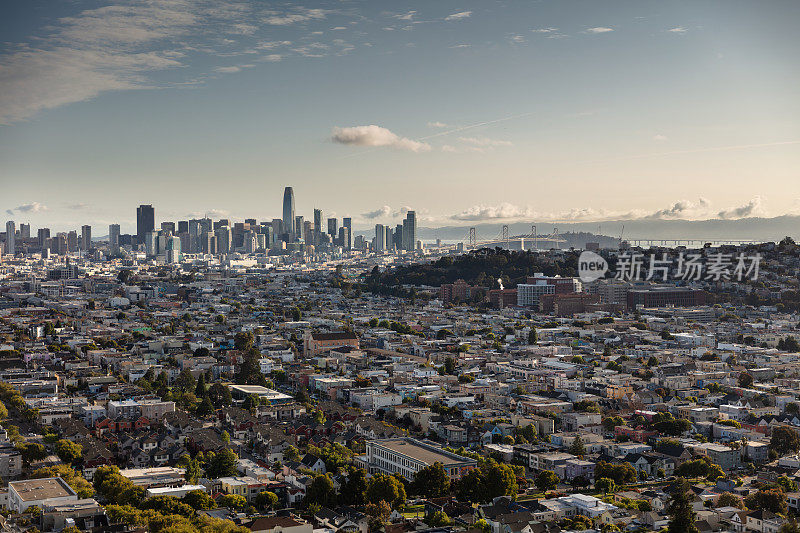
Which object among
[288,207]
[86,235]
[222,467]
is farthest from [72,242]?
[222,467]

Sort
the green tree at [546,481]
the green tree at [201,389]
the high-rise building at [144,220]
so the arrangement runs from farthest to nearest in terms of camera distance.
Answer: the high-rise building at [144,220]
the green tree at [201,389]
the green tree at [546,481]

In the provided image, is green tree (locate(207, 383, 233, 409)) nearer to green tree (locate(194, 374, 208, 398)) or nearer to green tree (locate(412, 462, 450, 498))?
green tree (locate(194, 374, 208, 398))

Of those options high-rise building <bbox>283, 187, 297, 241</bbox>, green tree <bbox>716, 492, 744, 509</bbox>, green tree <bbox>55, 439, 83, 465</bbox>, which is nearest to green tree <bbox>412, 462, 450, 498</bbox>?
green tree <bbox>716, 492, 744, 509</bbox>

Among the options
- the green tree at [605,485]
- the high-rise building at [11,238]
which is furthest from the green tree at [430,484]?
the high-rise building at [11,238]

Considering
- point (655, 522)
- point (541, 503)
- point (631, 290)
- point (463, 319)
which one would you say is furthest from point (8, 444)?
point (631, 290)

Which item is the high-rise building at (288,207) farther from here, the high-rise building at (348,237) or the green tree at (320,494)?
the green tree at (320,494)

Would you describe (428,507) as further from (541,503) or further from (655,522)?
(655,522)

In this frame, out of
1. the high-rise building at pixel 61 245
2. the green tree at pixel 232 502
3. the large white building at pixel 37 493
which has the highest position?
the high-rise building at pixel 61 245
